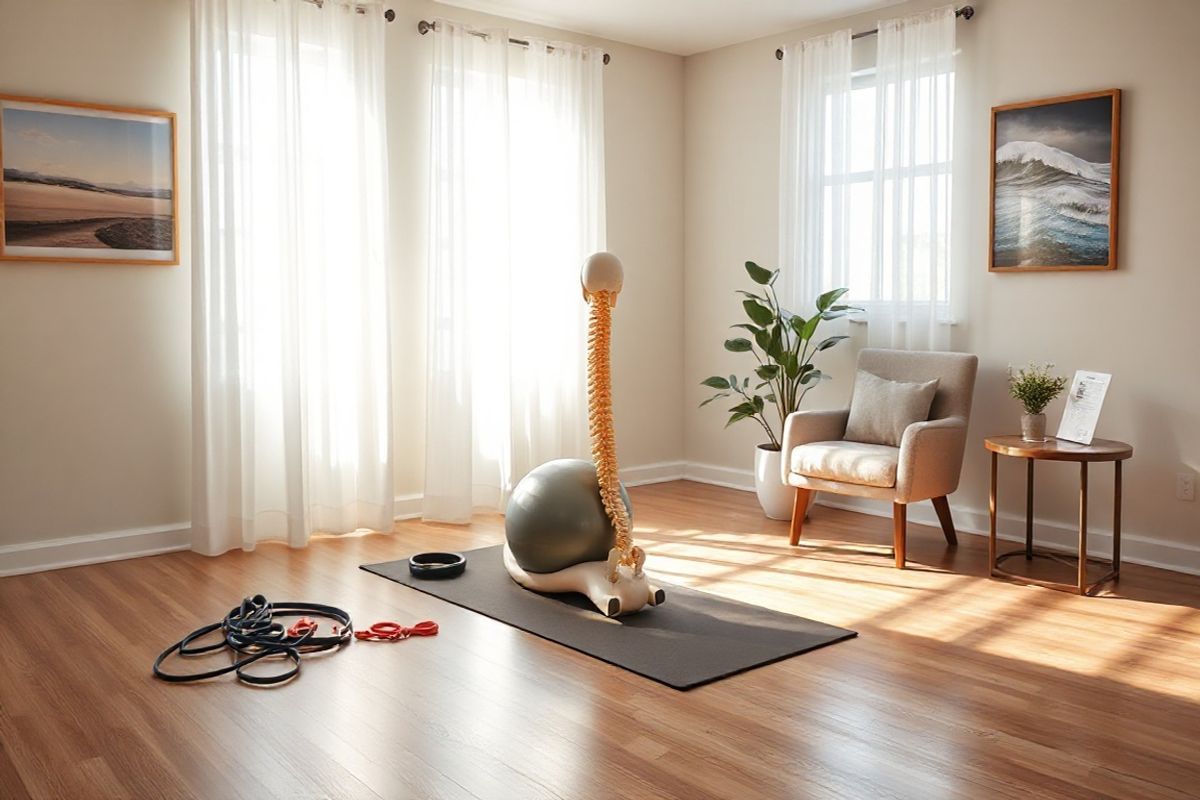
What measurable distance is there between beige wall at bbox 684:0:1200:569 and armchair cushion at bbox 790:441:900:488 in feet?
2.67

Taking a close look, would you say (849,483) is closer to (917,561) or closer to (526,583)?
(917,561)

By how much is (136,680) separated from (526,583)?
58.4 inches

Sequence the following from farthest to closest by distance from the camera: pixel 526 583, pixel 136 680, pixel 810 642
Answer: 1. pixel 526 583
2. pixel 810 642
3. pixel 136 680

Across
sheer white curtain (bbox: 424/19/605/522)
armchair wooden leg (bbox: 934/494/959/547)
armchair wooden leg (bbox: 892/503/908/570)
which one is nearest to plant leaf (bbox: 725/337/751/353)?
sheer white curtain (bbox: 424/19/605/522)

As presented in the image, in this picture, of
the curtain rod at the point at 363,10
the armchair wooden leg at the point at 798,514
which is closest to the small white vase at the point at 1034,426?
the armchair wooden leg at the point at 798,514

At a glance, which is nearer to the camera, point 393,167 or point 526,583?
point 526,583

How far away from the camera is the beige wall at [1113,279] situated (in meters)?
4.49

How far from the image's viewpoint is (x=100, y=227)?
457 centimetres

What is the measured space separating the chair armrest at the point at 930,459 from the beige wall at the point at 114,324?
8.35ft

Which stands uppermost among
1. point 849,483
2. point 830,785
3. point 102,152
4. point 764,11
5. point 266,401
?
point 764,11

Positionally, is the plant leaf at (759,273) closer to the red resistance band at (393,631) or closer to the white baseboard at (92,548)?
the red resistance band at (393,631)

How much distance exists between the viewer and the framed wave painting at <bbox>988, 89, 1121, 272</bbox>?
15.3 feet

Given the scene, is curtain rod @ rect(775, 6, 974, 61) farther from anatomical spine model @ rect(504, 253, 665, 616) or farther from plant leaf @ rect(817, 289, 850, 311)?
anatomical spine model @ rect(504, 253, 665, 616)

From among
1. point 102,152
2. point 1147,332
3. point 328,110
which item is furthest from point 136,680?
point 1147,332
